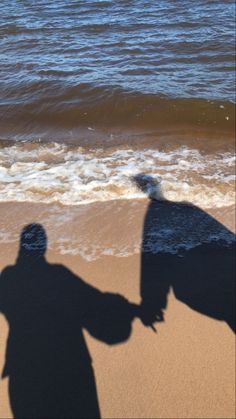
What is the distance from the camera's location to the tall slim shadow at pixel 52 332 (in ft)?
11.5

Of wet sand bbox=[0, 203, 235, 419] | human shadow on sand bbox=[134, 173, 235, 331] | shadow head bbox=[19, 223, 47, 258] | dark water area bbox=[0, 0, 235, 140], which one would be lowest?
wet sand bbox=[0, 203, 235, 419]

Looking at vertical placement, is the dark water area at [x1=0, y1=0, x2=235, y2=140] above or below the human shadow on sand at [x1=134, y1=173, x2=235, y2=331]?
above

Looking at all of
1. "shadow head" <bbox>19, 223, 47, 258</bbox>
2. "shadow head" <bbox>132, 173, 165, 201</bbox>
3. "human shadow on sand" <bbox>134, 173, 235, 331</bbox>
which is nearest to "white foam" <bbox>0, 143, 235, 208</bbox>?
"shadow head" <bbox>132, 173, 165, 201</bbox>

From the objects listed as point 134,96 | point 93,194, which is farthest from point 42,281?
point 134,96

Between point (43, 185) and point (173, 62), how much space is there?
6.19 metres

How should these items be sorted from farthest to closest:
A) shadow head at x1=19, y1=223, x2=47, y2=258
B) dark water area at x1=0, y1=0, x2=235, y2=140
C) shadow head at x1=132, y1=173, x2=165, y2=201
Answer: dark water area at x1=0, y1=0, x2=235, y2=140, shadow head at x1=132, y1=173, x2=165, y2=201, shadow head at x1=19, y1=223, x2=47, y2=258

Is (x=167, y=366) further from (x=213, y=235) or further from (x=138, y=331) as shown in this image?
(x=213, y=235)

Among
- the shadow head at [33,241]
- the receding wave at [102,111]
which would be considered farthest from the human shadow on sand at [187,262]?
the receding wave at [102,111]

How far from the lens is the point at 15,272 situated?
480cm

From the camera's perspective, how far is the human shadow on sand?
4.20m

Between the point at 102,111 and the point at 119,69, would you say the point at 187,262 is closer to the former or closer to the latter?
the point at 102,111

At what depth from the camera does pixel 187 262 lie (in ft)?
15.5

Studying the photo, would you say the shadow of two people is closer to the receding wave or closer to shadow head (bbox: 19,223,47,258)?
shadow head (bbox: 19,223,47,258)

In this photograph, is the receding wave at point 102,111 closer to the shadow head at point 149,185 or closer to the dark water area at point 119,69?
the dark water area at point 119,69
